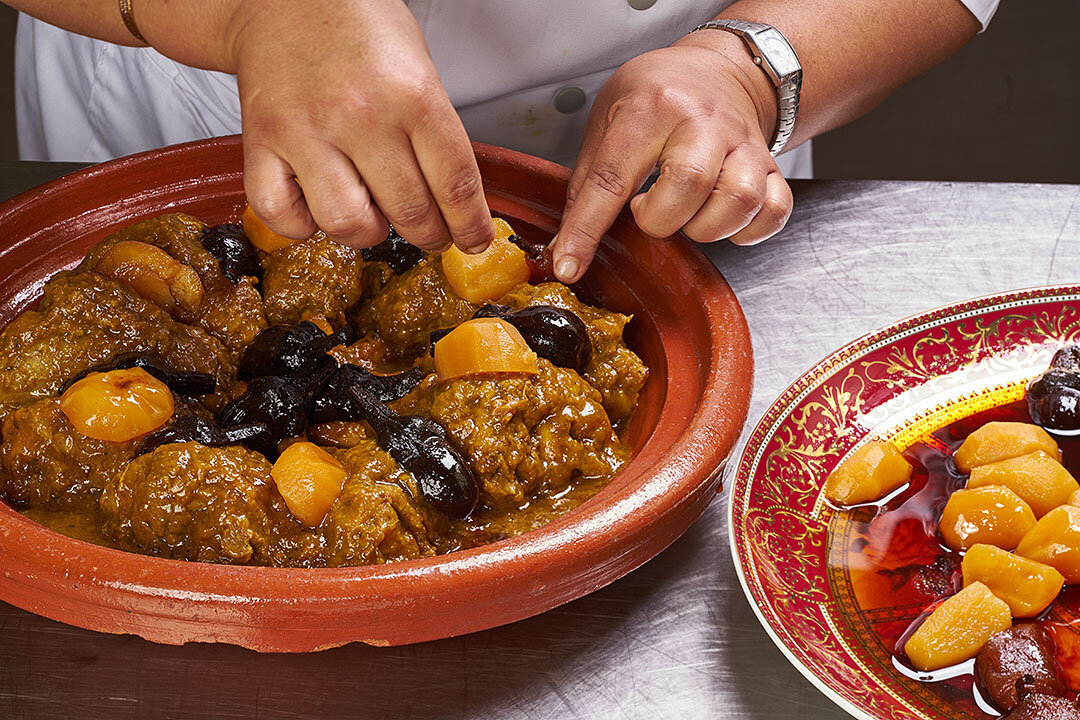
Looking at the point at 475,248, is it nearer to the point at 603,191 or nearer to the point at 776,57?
the point at 603,191

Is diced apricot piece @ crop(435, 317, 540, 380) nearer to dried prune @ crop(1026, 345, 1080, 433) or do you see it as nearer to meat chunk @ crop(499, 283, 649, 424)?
meat chunk @ crop(499, 283, 649, 424)

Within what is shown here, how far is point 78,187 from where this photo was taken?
1484 millimetres

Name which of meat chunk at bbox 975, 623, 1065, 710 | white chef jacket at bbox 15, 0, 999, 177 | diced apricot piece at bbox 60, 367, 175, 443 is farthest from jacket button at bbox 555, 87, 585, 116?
meat chunk at bbox 975, 623, 1065, 710

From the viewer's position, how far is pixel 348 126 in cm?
105

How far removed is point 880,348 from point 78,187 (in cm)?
114

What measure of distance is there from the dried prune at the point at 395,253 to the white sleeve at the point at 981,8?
1.02 meters

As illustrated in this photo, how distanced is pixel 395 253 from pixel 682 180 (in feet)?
1.35

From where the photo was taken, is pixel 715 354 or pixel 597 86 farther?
pixel 597 86

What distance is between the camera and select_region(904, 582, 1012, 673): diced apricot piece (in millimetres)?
1047

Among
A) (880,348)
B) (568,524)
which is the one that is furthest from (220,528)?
(880,348)

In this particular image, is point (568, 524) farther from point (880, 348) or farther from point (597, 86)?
point (597, 86)

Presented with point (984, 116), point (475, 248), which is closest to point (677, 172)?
point (475, 248)

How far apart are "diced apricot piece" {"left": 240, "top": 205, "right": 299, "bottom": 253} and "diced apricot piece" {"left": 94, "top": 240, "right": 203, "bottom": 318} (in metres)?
0.12

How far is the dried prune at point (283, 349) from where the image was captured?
129 centimetres
